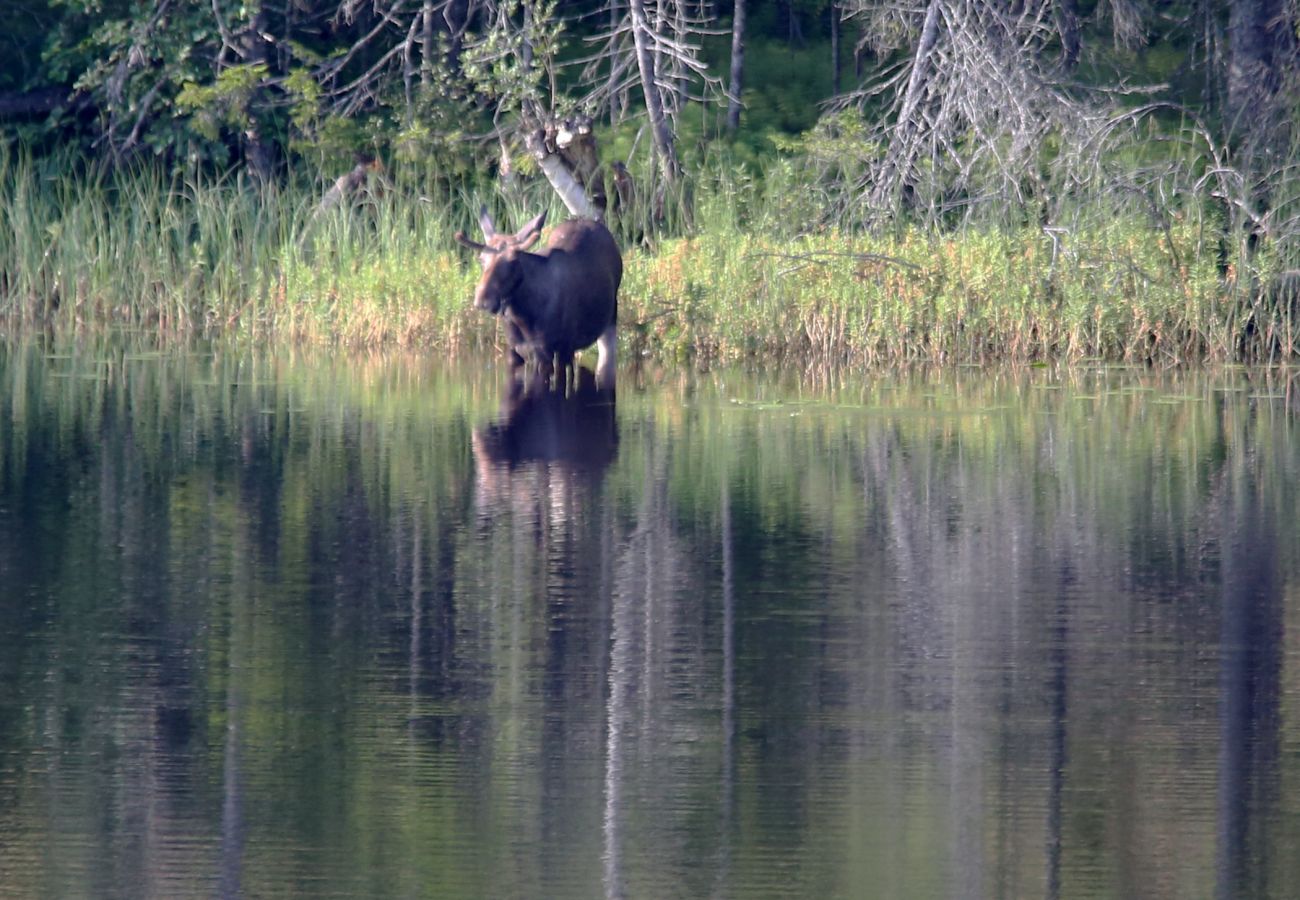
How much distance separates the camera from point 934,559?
8.45 m

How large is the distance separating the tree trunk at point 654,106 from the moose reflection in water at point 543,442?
534 centimetres

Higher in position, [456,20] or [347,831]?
[456,20]

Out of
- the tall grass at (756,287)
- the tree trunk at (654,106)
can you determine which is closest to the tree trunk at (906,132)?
the tall grass at (756,287)

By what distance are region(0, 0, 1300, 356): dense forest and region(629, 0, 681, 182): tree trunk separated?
4 cm

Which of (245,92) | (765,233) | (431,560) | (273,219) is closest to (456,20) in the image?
(245,92)

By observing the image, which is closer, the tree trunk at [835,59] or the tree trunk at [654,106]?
the tree trunk at [654,106]

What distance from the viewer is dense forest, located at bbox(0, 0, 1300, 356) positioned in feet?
55.4

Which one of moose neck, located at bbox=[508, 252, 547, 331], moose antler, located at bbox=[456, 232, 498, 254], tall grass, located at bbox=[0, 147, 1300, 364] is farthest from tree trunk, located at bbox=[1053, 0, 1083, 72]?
moose antler, located at bbox=[456, 232, 498, 254]

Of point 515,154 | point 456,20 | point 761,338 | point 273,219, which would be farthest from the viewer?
point 456,20

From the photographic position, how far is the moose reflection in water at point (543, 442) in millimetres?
10203

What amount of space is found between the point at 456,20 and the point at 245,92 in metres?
2.62

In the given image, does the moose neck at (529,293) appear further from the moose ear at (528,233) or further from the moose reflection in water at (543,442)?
the moose reflection in water at (543,442)

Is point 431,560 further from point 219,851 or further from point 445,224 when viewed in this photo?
point 445,224

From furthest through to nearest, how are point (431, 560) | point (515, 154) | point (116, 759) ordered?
point (515, 154) → point (431, 560) → point (116, 759)
